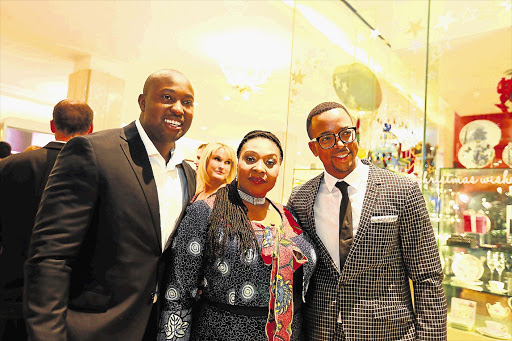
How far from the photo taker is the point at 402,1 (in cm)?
307

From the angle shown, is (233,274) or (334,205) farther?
(334,205)

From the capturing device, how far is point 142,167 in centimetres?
151

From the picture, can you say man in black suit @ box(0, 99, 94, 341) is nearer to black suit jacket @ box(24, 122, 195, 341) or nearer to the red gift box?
black suit jacket @ box(24, 122, 195, 341)

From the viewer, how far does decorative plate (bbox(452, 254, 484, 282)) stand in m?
2.66

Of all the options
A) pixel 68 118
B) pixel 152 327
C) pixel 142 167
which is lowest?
pixel 152 327

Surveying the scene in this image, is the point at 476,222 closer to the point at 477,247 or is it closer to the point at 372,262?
the point at 477,247

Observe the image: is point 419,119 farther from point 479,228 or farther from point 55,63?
Result: point 55,63

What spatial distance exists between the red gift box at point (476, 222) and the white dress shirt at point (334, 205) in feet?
4.54

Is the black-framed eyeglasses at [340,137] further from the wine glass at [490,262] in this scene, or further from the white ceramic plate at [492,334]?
the white ceramic plate at [492,334]

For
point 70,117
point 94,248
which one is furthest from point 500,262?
point 70,117

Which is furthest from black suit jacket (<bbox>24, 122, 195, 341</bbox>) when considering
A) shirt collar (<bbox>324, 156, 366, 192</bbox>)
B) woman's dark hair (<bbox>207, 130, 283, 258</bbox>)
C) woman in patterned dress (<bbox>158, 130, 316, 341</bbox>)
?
Result: shirt collar (<bbox>324, 156, 366, 192</bbox>)

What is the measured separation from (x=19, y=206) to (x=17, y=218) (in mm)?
73

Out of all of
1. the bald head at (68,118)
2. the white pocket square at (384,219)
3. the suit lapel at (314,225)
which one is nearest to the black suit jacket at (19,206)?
the bald head at (68,118)

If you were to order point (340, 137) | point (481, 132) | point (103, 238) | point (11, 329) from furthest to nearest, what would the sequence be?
point (481, 132) → point (11, 329) → point (340, 137) → point (103, 238)
